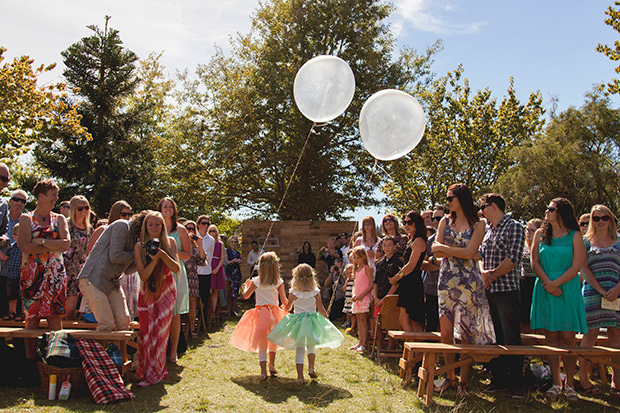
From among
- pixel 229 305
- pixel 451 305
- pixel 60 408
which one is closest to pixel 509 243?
pixel 451 305

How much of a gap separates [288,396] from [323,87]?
180 inches

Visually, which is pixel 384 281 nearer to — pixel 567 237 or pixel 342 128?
pixel 567 237

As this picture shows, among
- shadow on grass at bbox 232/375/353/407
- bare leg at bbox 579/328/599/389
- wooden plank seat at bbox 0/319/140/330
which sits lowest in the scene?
shadow on grass at bbox 232/375/353/407

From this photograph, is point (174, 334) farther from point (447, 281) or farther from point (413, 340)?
point (447, 281)

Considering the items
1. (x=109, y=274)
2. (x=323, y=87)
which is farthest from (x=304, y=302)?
(x=323, y=87)

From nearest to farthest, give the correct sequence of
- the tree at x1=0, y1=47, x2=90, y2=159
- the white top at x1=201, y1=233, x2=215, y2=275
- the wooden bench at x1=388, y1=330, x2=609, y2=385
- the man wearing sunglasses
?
the wooden bench at x1=388, y1=330, x2=609, y2=385, the man wearing sunglasses, the white top at x1=201, y1=233, x2=215, y2=275, the tree at x1=0, y1=47, x2=90, y2=159

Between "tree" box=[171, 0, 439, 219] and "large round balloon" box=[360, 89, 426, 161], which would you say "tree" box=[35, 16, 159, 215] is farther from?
"large round balloon" box=[360, 89, 426, 161]

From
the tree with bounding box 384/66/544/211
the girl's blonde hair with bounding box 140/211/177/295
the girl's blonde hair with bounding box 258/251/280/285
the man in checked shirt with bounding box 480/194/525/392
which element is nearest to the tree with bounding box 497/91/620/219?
the tree with bounding box 384/66/544/211

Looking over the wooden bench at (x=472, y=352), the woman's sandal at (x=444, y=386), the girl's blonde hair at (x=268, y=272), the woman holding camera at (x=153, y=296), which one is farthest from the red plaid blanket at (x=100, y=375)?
the woman's sandal at (x=444, y=386)

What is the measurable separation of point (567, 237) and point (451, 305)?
1.44 m

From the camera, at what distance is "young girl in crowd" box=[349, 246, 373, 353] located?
7727 millimetres

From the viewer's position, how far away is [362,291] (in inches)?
307

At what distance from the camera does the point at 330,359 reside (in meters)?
7.13

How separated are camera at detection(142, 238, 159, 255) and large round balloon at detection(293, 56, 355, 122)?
143 inches
